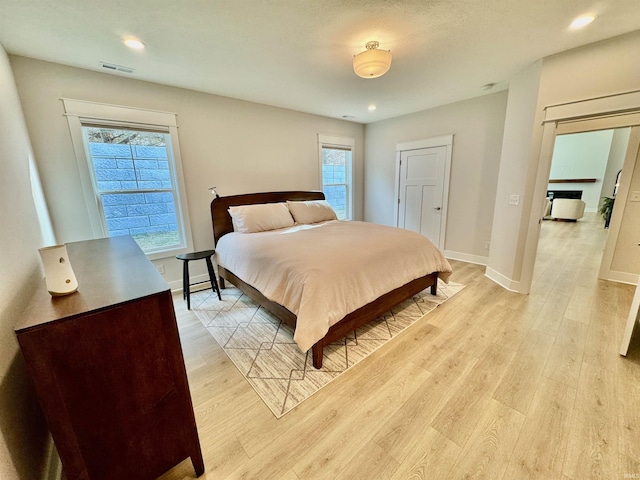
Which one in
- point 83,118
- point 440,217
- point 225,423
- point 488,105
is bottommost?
point 225,423

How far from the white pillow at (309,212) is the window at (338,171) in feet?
3.28

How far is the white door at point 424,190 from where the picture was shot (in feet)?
14.0

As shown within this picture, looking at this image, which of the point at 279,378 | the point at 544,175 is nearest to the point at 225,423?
the point at 279,378

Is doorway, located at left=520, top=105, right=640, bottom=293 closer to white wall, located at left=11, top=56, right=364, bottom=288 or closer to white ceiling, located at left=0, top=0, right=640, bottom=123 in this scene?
white ceiling, located at left=0, top=0, right=640, bottom=123

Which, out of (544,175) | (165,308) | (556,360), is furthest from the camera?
(544,175)

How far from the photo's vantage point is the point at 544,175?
2.68 m

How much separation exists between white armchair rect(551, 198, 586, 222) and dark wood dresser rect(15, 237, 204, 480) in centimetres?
965

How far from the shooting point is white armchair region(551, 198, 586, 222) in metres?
6.85

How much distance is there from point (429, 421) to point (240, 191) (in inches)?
132

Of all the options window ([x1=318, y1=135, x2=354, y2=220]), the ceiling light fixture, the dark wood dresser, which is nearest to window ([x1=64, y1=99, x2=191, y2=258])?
the dark wood dresser

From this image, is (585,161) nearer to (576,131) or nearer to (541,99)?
(576,131)

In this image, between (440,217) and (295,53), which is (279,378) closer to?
(295,53)

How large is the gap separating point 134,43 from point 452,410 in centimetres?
356

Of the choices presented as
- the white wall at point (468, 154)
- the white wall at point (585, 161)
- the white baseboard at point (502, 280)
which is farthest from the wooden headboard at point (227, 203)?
the white wall at point (585, 161)
